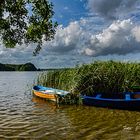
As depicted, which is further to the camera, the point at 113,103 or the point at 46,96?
the point at 46,96

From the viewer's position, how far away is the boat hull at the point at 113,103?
62.4 feet

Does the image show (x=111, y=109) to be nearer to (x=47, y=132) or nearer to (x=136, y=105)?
(x=136, y=105)

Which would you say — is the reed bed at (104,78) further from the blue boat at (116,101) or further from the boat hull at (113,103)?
the boat hull at (113,103)

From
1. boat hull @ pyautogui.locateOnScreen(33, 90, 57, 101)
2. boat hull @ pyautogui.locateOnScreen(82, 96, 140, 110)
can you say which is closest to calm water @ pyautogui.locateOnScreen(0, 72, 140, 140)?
boat hull @ pyautogui.locateOnScreen(82, 96, 140, 110)

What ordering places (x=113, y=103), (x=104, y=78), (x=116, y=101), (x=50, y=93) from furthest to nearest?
1. (x=50, y=93)
2. (x=104, y=78)
3. (x=113, y=103)
4. (x=116, y=101)

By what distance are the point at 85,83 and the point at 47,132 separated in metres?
9.09

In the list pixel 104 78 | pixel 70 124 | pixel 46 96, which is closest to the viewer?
pixel 70 124

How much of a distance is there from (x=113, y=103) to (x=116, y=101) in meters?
0.35

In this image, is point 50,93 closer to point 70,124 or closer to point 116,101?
point 116,101

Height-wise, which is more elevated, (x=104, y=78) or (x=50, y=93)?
(x=104, y=78)

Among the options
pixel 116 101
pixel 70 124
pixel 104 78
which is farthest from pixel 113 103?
pixel 70 124

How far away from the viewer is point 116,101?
19828 mm

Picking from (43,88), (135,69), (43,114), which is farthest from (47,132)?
(43,88)

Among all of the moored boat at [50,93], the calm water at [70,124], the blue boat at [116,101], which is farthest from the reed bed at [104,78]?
the calm water at [70,124]
